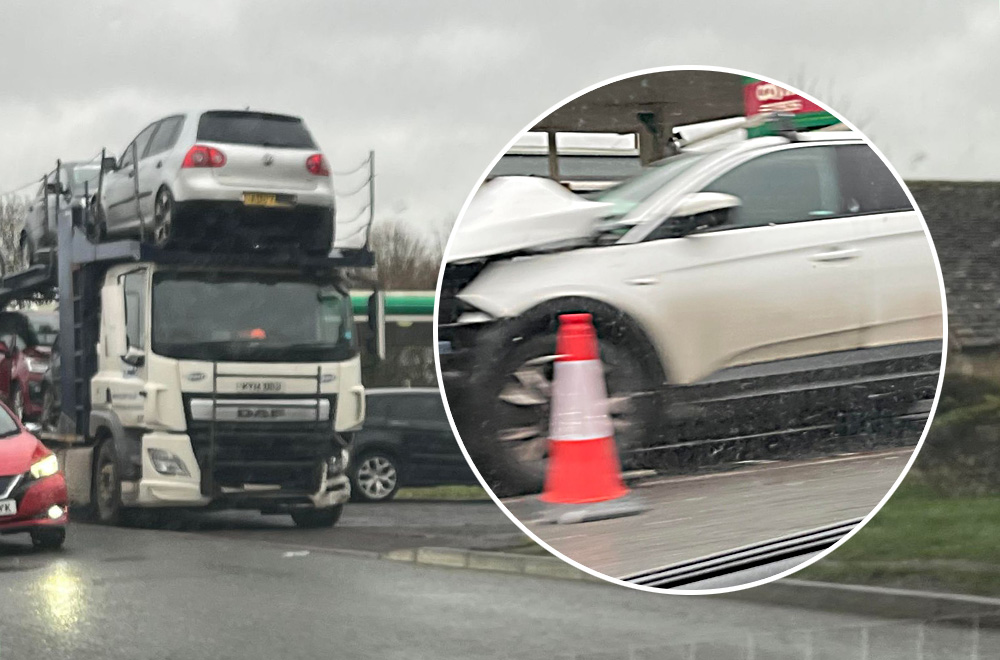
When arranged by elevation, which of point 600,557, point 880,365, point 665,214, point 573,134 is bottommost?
point 600,557

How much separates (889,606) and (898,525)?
84 cm

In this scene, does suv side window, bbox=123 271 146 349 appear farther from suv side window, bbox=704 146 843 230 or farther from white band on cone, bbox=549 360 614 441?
suv side window, bbox=704 146 843 230

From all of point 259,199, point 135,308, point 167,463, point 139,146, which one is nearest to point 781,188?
point 259,199

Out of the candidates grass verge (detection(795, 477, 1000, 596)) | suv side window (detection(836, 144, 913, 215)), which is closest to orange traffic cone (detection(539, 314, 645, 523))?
suv side window (detection(836, 144, 913, 215))

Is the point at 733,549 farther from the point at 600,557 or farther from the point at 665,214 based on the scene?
the point at 665,214

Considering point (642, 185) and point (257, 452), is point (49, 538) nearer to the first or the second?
point (257, 452)

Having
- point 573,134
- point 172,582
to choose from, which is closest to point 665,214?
point 573,134

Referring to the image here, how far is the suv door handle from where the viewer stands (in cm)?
207

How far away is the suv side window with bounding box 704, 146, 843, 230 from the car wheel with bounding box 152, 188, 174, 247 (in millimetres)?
2254

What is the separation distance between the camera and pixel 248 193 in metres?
3.83

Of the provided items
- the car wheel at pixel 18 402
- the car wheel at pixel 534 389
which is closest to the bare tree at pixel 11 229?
the car wheel at pixel 18 402

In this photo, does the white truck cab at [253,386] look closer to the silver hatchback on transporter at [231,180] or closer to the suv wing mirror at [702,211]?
the silver hatchback on transporter at [231,180]

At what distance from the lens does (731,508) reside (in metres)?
2.30

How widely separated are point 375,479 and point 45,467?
126 cm
